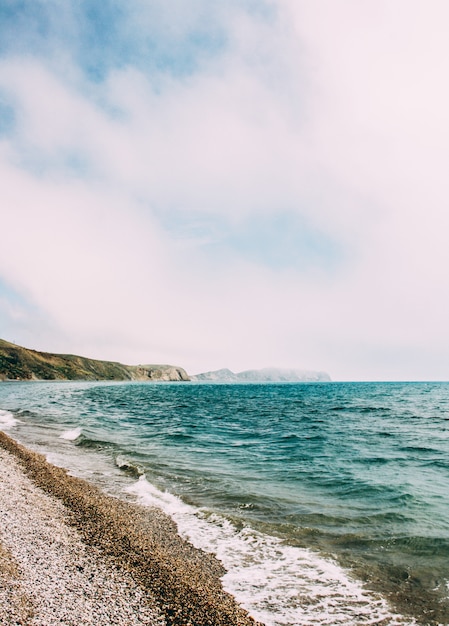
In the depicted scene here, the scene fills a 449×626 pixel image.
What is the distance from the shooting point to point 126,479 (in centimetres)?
1798

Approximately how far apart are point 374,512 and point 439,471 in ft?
29.1

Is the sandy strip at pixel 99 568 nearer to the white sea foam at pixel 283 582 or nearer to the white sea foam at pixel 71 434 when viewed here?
the white sea foam at pixel 283 582

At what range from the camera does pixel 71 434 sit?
30344mm

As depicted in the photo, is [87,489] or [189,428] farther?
[189,428]

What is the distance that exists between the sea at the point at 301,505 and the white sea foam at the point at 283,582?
1.4 inches

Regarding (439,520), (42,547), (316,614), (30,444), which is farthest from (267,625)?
(30,444)

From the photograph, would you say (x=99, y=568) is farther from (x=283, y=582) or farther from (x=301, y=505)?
(x=301, y=505)

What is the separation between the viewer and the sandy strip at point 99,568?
6969mm

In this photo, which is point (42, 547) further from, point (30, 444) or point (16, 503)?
point (30, 444)

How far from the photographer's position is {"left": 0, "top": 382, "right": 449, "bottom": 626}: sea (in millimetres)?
8789

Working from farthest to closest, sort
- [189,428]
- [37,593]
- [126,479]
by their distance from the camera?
1. [189,428]
2. [126,479]
3. [37,593]

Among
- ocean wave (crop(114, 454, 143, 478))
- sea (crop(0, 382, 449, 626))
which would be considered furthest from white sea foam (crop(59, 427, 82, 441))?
ocean wave (crop(114, 454, 143, 478))

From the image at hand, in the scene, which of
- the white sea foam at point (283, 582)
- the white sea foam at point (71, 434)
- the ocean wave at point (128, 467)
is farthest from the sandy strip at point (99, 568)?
the white sea foam at point (71, 434)

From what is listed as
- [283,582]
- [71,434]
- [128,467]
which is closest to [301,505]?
[283,582]
